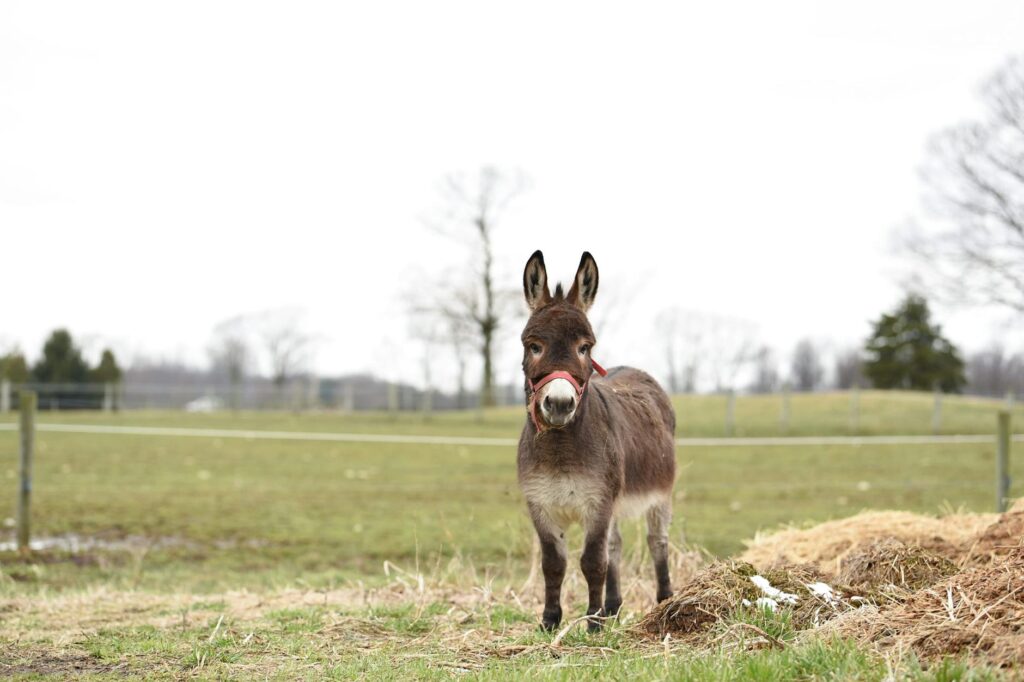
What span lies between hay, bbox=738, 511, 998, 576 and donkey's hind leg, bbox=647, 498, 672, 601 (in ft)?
3.52

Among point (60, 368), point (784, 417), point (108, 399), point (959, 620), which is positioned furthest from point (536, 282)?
point (60, 368)

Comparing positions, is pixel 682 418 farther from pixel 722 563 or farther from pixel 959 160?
pixel 722 563

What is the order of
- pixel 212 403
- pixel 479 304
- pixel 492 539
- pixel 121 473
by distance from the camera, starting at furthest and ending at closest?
1. pixel 212 403
2. pixel 479 304
3. pixel 121 473
4. pixel 492 539

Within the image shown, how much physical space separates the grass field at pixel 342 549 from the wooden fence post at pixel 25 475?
422 millimetres

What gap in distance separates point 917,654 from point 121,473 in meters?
20.1

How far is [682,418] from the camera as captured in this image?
45.4 metres

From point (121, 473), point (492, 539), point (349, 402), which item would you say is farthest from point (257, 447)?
point (349, 402)

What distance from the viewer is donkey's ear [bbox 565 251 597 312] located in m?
5.23

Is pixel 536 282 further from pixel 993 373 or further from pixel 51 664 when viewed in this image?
pixel 993 373

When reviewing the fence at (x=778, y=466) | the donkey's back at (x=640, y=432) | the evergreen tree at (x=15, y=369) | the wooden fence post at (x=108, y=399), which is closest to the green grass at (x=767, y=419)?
the wooden fence post at (x=108, y=399)

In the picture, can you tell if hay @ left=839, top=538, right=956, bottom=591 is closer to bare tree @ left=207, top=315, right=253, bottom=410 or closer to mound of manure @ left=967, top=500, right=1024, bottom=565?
mound of manure @ left=967, top=500, right=1024, bottom=565

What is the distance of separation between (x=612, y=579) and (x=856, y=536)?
2784 millimetres

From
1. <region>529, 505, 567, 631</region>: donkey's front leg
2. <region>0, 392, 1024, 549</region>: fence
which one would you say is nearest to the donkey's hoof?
<region>529, 505, 567, 631</region>: donkey's front leg

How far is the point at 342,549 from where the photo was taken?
12.3 m
